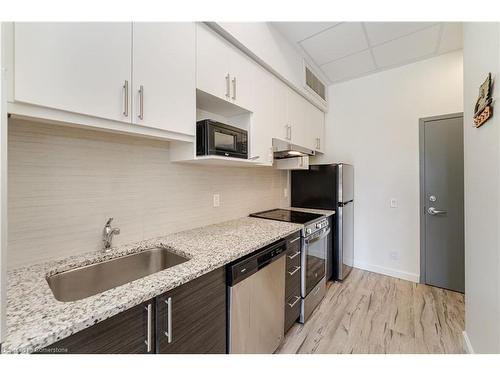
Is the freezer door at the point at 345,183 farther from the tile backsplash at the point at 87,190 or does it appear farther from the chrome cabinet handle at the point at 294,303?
the tile backsplash at the point at 87,190

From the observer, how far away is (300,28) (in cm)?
203

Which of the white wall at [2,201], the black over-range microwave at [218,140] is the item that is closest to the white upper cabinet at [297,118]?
the black over-range microwave at [218,140]

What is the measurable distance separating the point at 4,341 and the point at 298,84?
2.66 m

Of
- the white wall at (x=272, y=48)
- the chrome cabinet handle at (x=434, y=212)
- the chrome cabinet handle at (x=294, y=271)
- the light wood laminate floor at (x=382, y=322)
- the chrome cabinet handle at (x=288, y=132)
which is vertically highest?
the white wall at (x=272, y=48)

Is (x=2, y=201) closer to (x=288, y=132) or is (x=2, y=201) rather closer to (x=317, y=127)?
(x=288, y=132)

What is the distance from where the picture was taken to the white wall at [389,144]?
8.24ft

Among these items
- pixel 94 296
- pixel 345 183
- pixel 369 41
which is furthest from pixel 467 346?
pixel 369 41

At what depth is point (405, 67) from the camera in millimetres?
2656

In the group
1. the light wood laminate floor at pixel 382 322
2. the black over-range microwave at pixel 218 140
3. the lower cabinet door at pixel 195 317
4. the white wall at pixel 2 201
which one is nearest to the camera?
the white wall at pixel 2 201

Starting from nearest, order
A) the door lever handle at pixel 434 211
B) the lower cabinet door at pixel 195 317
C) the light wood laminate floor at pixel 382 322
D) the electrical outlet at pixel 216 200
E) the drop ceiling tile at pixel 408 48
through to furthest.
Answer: the lower cabinet door at pixel 195 317 → the light wood laminate floor at pixel 382 322 → the electrical outlet at pixel 216 200 → the drop ceiling tile at pixel 408 48 → the door lever handle at pixel 434 211

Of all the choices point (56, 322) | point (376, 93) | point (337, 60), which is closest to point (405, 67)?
point (376, 93)

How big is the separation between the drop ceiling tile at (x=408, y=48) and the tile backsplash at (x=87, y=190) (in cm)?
239

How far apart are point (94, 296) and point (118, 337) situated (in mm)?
162
